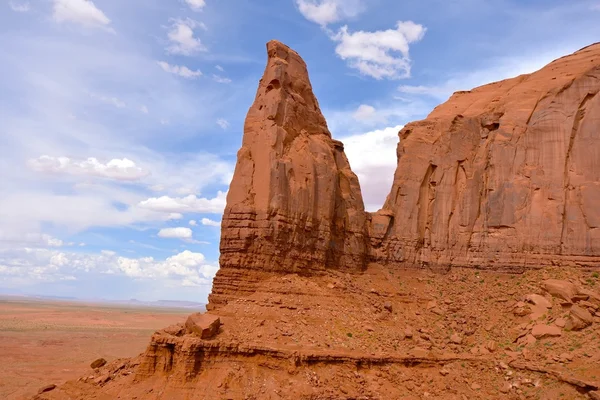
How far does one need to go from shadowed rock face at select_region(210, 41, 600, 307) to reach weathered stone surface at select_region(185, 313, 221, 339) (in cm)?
333

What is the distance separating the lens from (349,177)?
35.8 meters

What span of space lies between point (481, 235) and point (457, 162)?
16.4 feet

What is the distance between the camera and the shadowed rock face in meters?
29.5

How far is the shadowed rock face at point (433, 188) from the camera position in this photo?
29.5 meters

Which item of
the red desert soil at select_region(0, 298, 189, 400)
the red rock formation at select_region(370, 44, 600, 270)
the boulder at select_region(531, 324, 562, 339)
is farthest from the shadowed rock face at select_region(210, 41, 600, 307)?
the red desert soil at select_region(0, 298, 189, 400)

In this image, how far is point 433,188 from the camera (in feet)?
121

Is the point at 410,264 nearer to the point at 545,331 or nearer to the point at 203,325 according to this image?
the point at 545,331

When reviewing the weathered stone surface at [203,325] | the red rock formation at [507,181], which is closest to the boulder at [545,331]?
the red rock formation at [507,181]

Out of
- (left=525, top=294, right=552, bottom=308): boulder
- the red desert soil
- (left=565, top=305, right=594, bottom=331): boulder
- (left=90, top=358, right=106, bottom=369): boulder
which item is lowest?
the red desert soil

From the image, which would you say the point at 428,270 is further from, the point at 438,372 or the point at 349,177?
the point at 438,372

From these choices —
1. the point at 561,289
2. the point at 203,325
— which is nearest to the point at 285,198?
the point at 203,325

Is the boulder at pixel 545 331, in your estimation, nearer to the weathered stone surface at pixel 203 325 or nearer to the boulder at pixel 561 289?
the boulder at pixel 561 289

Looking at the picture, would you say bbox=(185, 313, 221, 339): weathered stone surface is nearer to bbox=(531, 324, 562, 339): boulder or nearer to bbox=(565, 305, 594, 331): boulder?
bbox=(531, 324, 562, 339): boulder

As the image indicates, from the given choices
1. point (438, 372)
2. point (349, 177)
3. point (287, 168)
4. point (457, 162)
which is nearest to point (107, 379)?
point (287, 168)
